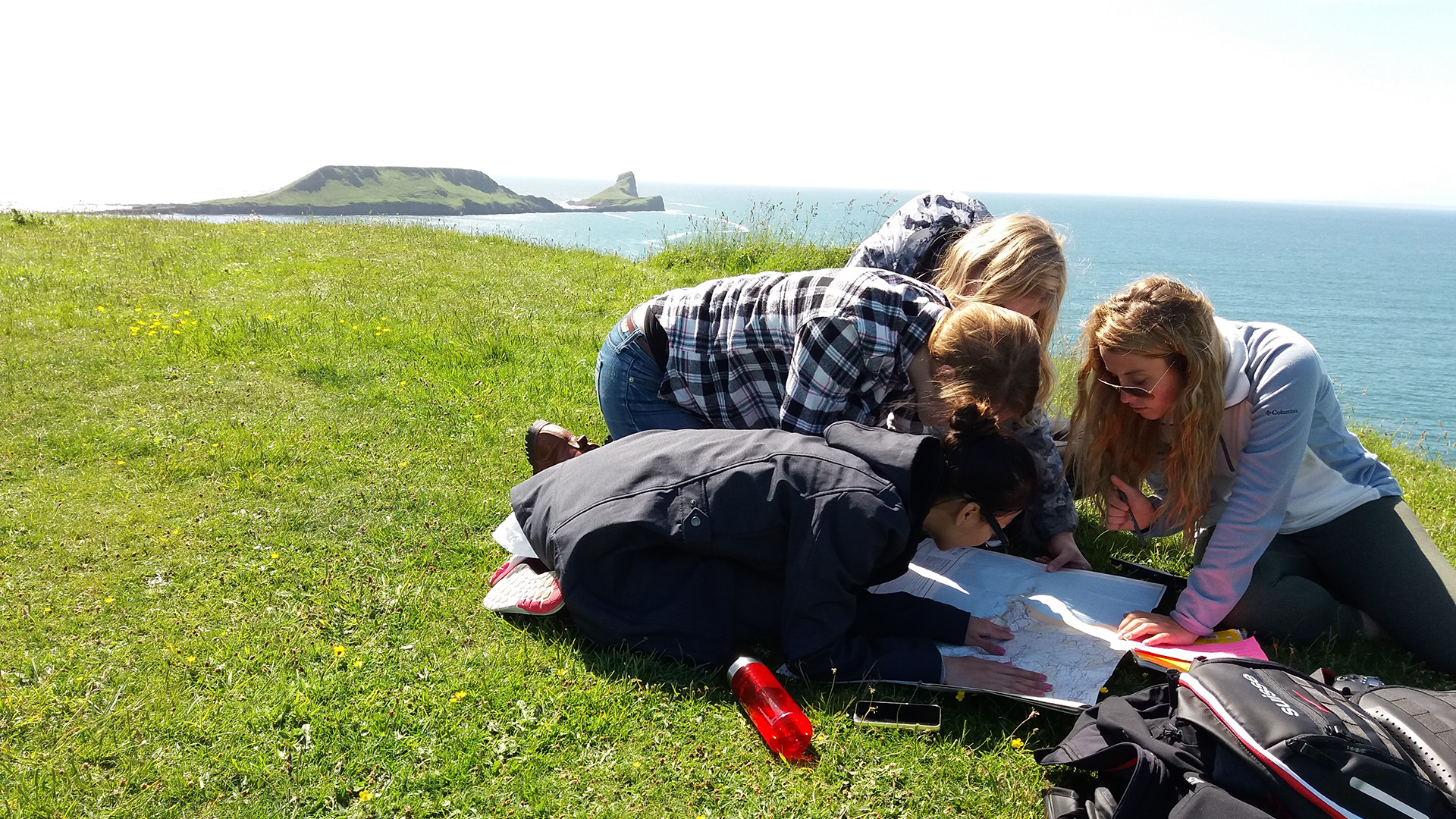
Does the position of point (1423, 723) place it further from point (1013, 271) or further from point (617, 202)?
point (617, 202)

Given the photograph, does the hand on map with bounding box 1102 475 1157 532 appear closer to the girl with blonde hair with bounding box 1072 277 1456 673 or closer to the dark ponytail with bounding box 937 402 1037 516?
the girl with blonde hair with bounding box 1072 277 1456 673

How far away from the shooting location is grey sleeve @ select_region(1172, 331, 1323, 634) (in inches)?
117

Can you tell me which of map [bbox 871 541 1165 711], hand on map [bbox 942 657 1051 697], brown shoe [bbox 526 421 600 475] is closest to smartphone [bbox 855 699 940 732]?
hand on map [bbox 942 657 1051 697]

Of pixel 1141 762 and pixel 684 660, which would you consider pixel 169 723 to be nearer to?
pixel 684 660

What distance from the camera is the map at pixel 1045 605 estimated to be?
2.91 meters

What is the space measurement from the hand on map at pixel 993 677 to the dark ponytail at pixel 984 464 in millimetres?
530

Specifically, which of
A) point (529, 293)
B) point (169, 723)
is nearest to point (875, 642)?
point (169, 723)

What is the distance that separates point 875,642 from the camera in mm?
2992

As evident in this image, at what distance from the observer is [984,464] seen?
2898 millimetres

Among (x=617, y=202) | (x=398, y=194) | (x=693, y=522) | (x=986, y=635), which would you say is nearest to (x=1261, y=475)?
(x=986, y=635)

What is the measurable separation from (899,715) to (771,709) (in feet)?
1.44

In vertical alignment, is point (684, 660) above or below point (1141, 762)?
below

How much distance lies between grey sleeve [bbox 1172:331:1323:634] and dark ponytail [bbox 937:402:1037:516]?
77cm

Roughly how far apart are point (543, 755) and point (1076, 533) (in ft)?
9.48
